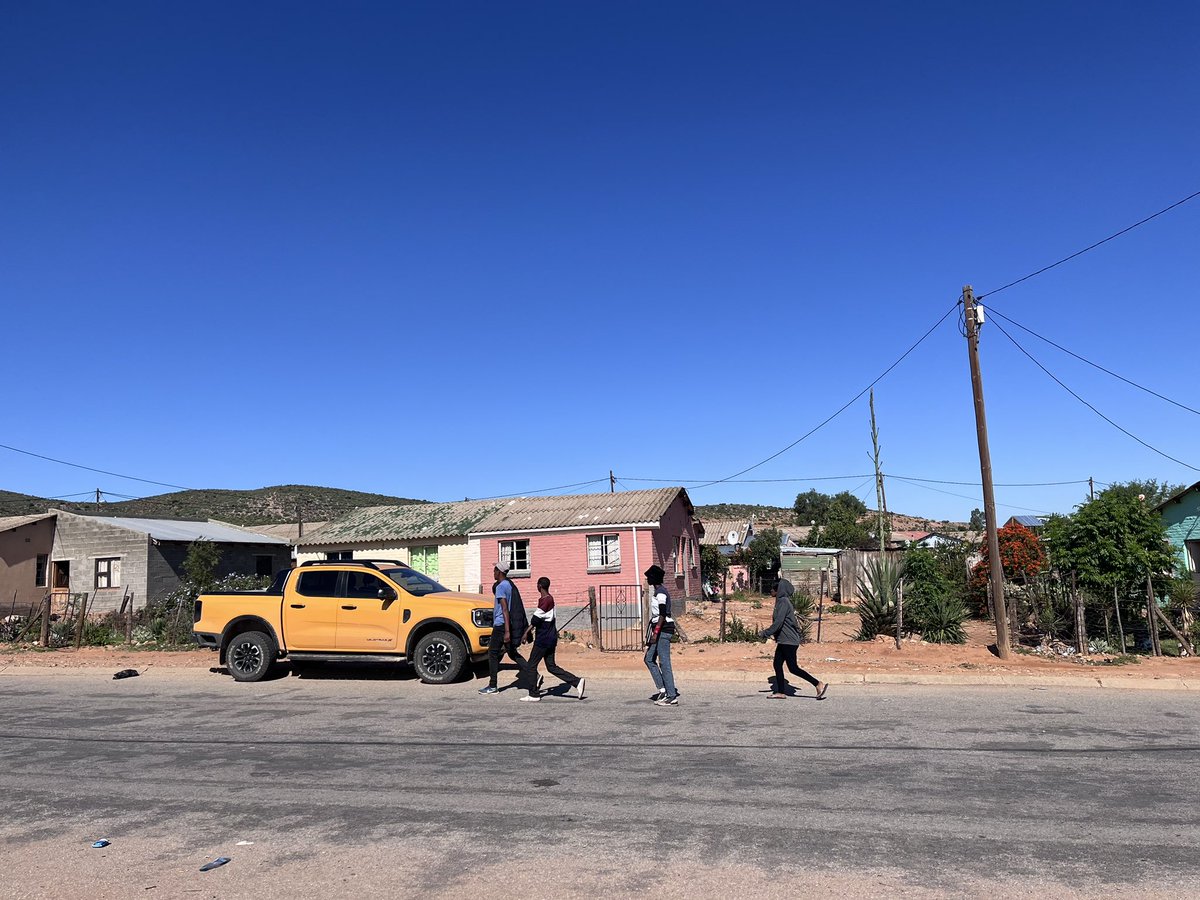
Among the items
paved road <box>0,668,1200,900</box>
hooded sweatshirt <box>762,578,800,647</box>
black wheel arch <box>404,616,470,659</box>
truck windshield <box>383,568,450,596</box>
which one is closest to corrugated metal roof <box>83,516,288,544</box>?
truck windshield <box>383,568,450,596</box>

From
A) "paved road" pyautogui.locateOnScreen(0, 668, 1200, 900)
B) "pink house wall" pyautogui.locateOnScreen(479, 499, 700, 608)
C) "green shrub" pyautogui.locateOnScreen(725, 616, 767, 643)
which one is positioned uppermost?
"pink house wall" pyautogui.locateOnScreen(479, 499, 700, 608)

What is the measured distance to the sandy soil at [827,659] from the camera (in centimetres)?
1384

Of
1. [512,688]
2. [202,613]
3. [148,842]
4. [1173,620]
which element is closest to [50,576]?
[202,613]

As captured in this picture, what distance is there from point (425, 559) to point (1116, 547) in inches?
880

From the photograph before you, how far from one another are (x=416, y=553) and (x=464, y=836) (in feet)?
86.9

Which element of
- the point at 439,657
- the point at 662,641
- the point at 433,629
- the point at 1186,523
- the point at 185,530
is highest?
the point at 185,530

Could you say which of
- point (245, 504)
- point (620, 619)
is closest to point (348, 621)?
point (620, 619)

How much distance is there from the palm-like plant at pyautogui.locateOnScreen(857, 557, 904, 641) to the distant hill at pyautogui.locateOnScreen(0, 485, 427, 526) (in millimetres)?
63345

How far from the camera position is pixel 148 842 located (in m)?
5.90

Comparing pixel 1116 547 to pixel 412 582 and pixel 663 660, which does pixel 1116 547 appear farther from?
pixel 412 582

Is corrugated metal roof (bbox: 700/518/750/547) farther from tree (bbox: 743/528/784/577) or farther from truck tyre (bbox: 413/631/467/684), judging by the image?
truck tyre (bbox: 413/631/467/684)

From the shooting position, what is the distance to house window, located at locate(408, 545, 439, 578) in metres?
31.3

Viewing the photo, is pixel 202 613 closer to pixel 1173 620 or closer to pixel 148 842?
pixel 148 842

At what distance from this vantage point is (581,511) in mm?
30625
